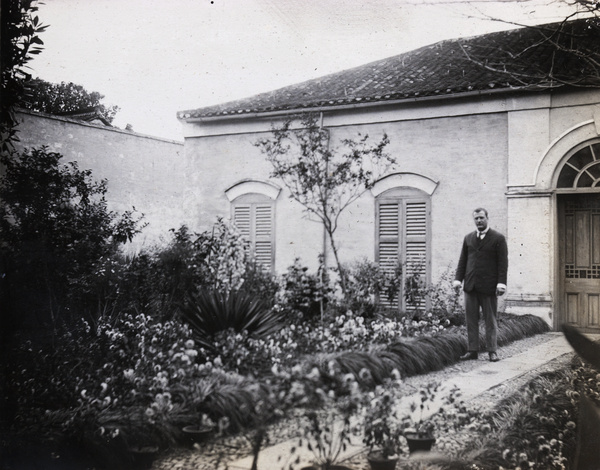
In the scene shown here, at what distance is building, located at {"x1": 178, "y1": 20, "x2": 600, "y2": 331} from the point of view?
11.1 ft

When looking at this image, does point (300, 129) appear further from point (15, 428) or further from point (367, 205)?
point (15, 428)

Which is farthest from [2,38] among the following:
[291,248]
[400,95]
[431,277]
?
[431,277]

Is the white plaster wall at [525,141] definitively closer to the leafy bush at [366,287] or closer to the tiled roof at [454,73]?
the tiled roof at [454,73]

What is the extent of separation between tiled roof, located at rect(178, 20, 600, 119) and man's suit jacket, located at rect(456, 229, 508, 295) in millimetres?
989

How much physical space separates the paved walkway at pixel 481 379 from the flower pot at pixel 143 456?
19.3 inches

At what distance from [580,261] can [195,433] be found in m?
2.45

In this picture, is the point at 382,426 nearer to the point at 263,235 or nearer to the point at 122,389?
the point at 263,235

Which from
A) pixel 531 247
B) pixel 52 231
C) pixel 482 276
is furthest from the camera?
pixel 52 231

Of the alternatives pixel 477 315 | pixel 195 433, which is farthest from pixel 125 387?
pixel 477 315

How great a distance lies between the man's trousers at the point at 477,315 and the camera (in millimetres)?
3836

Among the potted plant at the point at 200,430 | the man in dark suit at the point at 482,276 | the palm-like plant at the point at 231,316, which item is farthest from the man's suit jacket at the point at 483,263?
the potted plant at the point at 200,430

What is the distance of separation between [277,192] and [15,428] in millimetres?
2415

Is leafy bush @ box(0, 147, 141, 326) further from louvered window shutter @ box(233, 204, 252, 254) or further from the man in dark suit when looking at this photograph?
the man in dark suit

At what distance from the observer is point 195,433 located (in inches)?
129
